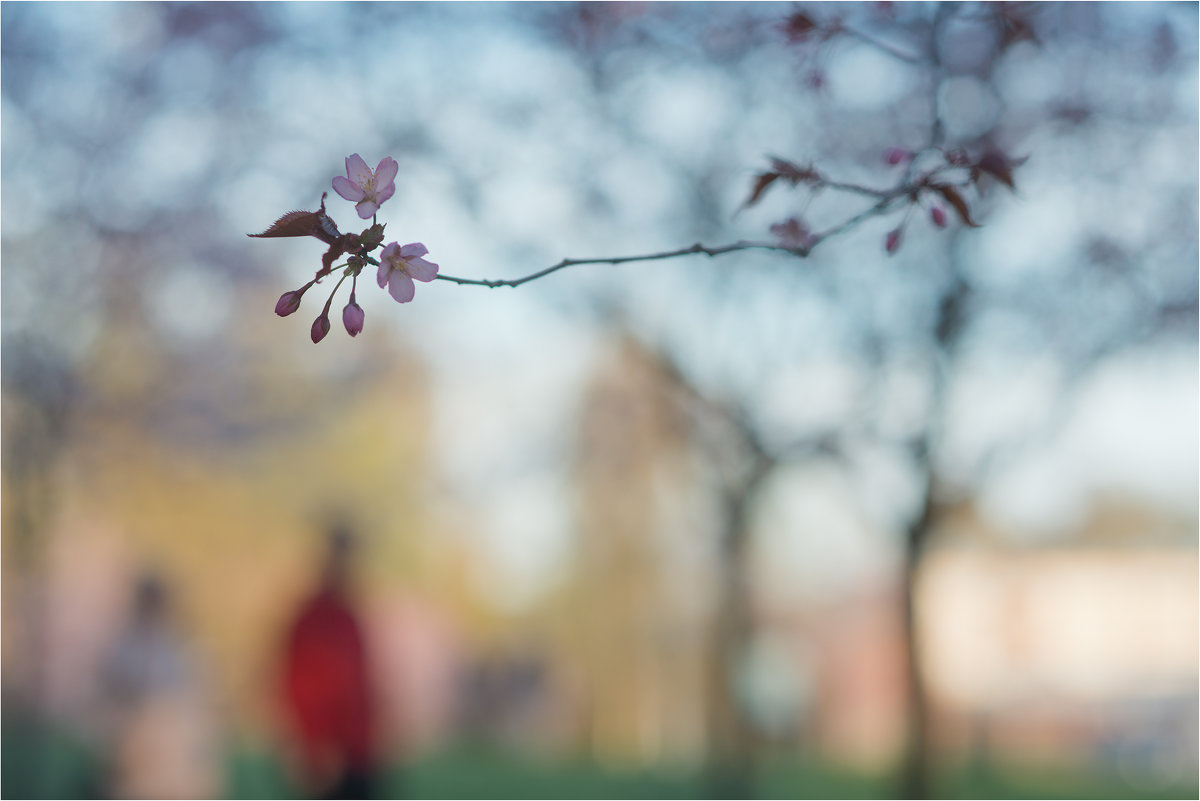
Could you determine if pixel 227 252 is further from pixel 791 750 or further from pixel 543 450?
pixel 791 750

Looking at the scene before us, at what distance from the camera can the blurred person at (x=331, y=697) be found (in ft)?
15.1

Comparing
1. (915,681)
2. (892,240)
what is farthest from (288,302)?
(915,681)

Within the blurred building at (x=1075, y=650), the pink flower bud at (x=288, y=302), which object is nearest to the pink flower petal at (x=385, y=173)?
the pink flower bud at (x=288, y=302)

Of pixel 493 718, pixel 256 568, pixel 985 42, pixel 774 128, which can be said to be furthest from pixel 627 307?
pixel 256 568

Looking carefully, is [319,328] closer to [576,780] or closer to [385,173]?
[385,173]

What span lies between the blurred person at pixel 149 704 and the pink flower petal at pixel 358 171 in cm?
441

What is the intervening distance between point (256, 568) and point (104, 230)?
1867cm

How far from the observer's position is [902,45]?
4219mm

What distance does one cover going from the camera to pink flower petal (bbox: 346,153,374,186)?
5.37 ft

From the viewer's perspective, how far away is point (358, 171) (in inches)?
65.2

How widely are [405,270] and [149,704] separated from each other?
15.1ft

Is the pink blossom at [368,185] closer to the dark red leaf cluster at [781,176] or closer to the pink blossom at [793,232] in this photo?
the dark red leaf cluster at [781,176]

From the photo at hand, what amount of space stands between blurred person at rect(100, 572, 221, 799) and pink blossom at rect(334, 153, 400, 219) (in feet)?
14.4

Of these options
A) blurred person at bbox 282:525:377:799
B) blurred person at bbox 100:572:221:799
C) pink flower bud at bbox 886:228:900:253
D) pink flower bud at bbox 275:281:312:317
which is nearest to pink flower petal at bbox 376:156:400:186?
pink flower bud at bbox 275:281:312:317
